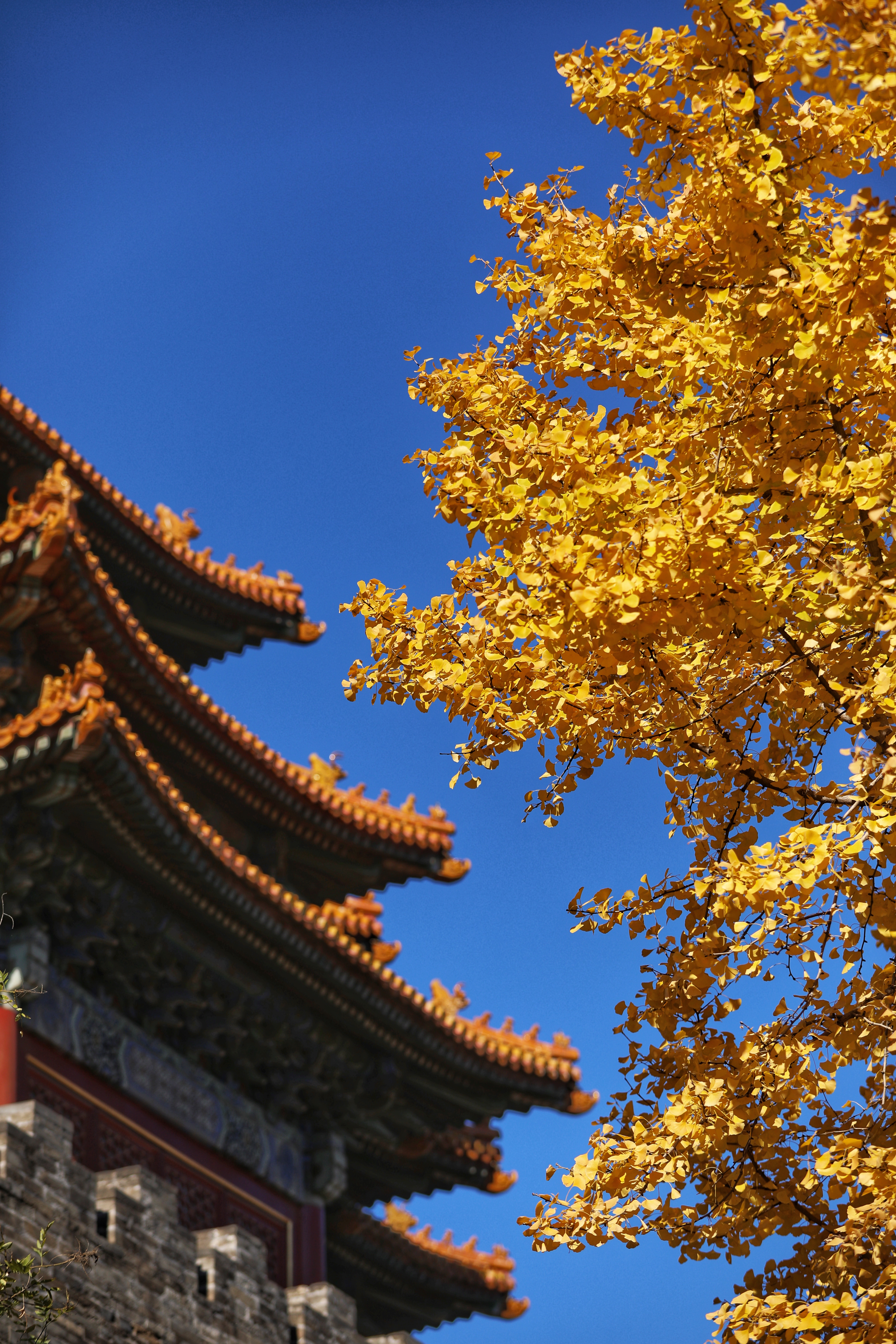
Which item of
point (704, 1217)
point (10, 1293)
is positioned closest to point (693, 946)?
point (704, 1217)

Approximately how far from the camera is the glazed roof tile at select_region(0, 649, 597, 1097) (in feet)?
37.2

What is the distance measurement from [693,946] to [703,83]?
310 cm

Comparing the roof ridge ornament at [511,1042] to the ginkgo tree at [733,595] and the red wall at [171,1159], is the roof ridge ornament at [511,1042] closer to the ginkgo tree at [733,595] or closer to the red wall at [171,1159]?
the red wall at [171,1159]

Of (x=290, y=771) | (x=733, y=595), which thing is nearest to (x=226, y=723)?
(x=290, y=771)

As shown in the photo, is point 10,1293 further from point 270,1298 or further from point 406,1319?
point 406,1319

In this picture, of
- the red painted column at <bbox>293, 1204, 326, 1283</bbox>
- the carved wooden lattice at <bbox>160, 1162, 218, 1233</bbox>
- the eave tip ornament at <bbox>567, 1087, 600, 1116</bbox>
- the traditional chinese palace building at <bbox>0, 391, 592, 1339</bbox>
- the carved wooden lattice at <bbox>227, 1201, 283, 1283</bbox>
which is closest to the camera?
the traditional chinese palace building at <bbox>0, 391, 592, 1339</bbox>

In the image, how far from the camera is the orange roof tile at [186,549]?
15.8 m

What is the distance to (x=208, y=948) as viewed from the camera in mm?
13945

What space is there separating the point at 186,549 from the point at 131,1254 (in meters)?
9.47

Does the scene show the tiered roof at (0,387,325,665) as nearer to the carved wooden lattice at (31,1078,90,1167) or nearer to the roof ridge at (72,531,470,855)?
the roof ridge at (72,531,470,855)

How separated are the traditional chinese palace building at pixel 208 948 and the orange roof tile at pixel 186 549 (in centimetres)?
4

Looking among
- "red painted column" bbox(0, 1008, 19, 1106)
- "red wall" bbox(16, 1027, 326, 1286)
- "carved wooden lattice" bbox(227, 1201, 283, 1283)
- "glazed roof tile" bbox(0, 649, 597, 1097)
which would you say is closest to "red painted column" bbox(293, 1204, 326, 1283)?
"red wall" bbox(16, 1027, 326, 1286)

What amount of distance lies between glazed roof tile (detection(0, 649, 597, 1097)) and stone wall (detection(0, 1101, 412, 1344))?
2.73 meters

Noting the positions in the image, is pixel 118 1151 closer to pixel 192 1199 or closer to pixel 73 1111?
pixel 73 1111
